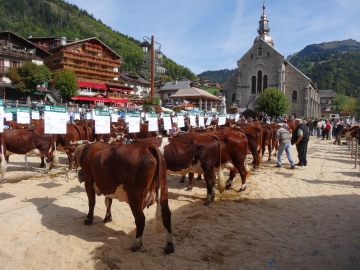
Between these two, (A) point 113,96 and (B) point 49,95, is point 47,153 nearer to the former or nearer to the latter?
(B) point 49,95

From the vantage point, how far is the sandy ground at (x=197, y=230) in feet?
13.4

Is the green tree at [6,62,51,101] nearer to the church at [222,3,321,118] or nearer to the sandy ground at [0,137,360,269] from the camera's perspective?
the sandy ground at [0,137,360,269]

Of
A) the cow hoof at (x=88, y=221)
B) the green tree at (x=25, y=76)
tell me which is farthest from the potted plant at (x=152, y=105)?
the green tree at (x=25, y=76)

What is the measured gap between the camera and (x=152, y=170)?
4.12 metres

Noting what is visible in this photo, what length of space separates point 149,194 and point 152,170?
50 centimetres

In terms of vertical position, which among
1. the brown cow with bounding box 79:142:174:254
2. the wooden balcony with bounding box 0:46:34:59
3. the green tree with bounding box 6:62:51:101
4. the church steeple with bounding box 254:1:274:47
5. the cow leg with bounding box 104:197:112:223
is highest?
the church steeple with bounding box 254:1:274:47

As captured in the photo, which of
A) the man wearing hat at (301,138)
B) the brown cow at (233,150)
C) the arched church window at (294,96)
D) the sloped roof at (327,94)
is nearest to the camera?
the brown cow at (233,150)

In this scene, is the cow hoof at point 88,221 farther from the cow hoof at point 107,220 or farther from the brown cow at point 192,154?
the brown cow at point 192,154

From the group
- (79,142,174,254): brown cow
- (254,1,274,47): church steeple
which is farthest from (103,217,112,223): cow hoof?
(254,1,274,47): church steeple

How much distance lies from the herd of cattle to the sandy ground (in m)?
0.39

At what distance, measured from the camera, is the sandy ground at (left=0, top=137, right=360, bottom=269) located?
4082 millimetres

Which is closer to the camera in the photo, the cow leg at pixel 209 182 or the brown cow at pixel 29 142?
the cow leg at pixel 209 182

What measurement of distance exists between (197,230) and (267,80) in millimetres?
57350

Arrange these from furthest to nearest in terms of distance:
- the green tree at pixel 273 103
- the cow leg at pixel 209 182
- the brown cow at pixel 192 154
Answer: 1. the green tree at pixel 273 103
2. the cow leg at pixel 209 182
3. the brown cow at pixel 192 154
